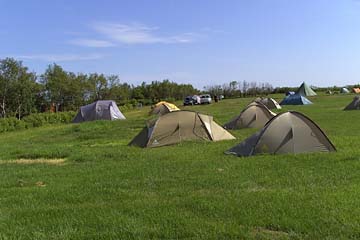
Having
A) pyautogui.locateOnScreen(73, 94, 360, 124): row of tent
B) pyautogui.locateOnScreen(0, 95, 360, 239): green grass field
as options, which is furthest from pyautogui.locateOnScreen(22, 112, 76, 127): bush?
pyautogui.locateOnScreen(0, 95, 360, 239): green grass field

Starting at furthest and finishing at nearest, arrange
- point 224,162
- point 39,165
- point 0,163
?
point 0,163, point 39,165, point 224,162

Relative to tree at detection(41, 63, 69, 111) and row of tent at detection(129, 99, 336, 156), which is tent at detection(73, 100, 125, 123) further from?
tree at detection(41, 63, 69, 111)

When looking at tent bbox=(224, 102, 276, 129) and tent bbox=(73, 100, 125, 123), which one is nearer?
tent bbox=(224, 102, 276, 129)

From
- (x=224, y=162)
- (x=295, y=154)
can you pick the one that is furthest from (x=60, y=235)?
(x=295, y=154)

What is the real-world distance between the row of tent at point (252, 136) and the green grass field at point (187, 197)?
689 millimetres

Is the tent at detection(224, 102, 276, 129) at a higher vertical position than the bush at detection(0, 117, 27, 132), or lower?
higher

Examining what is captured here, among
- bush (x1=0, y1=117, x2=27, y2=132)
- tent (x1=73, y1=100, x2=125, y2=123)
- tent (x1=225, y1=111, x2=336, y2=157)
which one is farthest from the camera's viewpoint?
tent (x1=73, y1=100, x2=125, y2=123)

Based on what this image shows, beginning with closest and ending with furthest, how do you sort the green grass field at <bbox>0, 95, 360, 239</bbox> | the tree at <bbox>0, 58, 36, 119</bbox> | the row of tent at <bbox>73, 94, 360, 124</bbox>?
the green grass field at <bbox>0, 95, 360, 239</bbox>
the row of tent at <bbox>73, 94, 360, 124</bbox>
the tree at <bbox>0, 58, 36, 119</bbox>

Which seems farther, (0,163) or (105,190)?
(0,163)

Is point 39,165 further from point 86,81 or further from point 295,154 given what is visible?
point 86,81

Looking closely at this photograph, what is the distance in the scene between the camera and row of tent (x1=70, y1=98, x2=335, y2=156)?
43.1 feet

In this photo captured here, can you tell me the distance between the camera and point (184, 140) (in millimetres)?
18094

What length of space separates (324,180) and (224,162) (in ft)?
11.5

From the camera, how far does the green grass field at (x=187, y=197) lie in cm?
598
